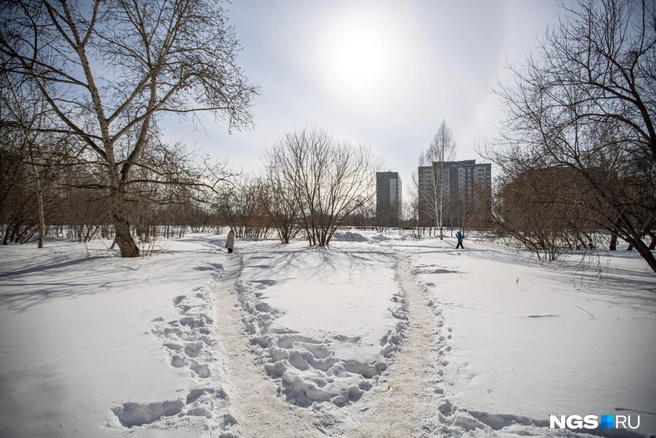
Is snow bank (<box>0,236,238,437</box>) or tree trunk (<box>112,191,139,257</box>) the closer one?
snow bank (<box>0,236,238,437</box>)

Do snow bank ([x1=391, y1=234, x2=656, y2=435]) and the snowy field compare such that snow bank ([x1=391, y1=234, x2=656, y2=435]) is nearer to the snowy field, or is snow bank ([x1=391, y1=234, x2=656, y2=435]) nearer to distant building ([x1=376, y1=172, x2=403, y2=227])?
the snowy field

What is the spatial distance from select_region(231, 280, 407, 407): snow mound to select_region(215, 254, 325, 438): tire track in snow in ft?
0.43

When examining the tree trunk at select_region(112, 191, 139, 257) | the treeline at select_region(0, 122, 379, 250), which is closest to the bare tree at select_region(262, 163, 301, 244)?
the treeline at select_region(0, 122, 379, 250)

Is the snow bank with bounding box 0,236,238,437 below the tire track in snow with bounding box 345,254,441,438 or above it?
above

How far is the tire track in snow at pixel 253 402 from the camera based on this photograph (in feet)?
7.34

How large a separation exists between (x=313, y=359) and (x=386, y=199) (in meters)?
46.5

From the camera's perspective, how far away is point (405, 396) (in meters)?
2.68

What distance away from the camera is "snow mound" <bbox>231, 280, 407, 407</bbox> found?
2.71 m

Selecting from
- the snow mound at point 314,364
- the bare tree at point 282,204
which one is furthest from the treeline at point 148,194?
the snow mound at point 314,364

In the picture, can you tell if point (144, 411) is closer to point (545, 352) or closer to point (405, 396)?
point (405, 396)

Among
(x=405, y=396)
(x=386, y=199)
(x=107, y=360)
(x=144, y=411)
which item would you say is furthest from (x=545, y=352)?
(x=386, y=199)

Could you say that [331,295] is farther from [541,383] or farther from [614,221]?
[614,221]

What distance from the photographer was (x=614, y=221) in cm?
672

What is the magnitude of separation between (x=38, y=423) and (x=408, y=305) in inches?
206
